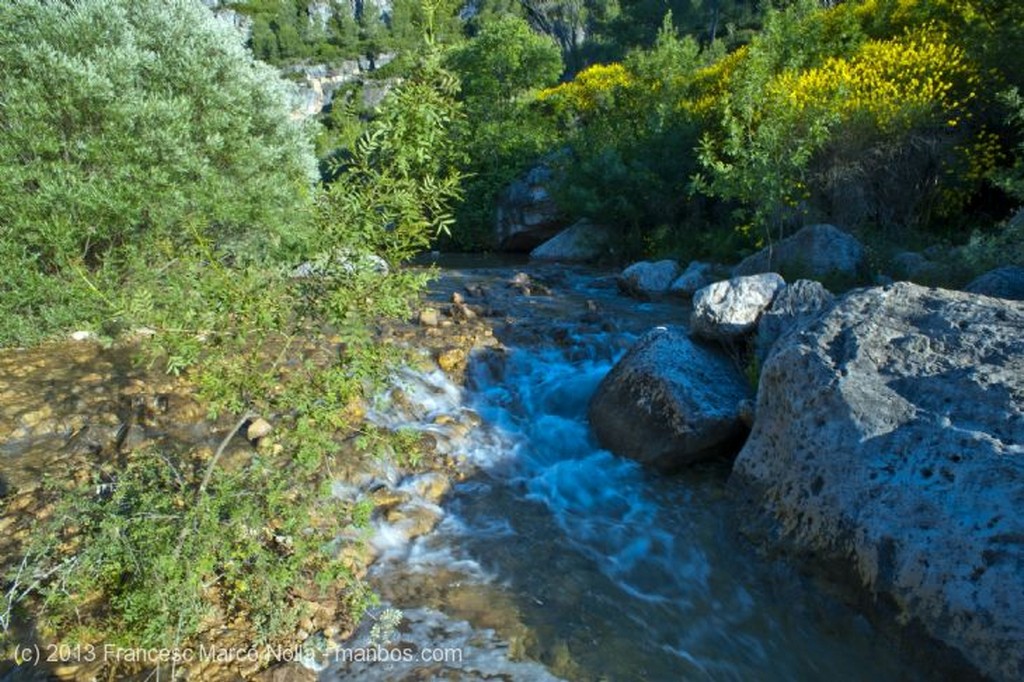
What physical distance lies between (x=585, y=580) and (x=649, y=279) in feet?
32.5

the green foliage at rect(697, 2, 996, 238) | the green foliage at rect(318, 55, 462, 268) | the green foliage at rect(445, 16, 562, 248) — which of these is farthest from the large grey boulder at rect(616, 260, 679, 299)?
the green foliage at rect(445, 16, 562, 248)

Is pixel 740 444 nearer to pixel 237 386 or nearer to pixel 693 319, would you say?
pixel 693 319

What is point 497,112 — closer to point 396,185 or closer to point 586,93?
point 586,93

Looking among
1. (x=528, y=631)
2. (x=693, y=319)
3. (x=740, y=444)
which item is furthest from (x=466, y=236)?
(x=528, y=631)

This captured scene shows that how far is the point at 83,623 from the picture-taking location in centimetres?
338

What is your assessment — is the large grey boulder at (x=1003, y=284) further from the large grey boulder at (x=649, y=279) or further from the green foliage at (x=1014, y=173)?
the large grey boulder at (x=649, y=279)

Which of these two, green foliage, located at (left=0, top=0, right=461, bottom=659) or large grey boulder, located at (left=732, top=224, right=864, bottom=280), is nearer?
green foliage, located at (left=0, top=0, right=461, bottom=659)

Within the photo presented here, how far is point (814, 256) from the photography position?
35.0 feet

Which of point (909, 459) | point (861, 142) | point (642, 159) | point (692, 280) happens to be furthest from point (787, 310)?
point (642, 159)

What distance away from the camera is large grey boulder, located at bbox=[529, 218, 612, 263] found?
739 inches

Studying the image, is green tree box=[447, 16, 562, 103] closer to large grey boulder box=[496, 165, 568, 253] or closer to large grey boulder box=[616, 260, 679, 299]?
large grey boulder box=[496, 165, 568, 253]

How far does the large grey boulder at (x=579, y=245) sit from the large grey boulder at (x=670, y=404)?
11712 mm

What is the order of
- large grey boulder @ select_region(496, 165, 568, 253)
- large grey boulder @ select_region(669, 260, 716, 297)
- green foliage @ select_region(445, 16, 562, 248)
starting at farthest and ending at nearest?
green foliage @ select_region(445, 16, 562, 248) → large grey boulder @ select_region(496, 165, 568, 253) → large grey boulder @ select_region(669, 260, 716, 297)

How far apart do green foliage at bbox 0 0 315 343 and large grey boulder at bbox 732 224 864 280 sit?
882 cm
